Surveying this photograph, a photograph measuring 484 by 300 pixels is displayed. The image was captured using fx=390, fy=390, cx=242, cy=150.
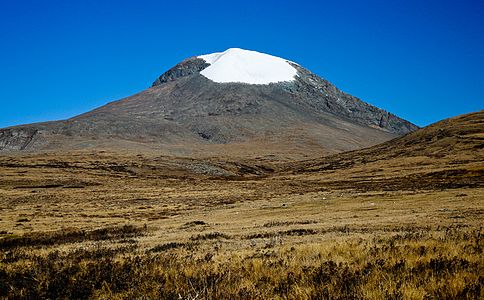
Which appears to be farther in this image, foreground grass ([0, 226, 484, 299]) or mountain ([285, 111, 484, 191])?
mountain ([285, 111, 484, 191])

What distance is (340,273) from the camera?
28.1 feet

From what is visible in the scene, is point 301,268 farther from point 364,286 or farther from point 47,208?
point 47,208

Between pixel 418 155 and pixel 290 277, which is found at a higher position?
pixel 418 155

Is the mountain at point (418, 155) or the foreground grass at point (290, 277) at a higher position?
the mountain at point (418, 155)

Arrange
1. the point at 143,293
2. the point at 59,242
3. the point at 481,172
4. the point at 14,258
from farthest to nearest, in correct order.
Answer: the point at 481,172
the point at 59,242
the point at 14,258
the point at 143,293

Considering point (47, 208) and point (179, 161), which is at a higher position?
point (179, 161)

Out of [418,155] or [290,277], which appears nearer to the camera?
[290,277]

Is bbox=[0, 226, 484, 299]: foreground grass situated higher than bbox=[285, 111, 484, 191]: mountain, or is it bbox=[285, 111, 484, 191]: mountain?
bbox=[285, 111, 484, 191]: mountain

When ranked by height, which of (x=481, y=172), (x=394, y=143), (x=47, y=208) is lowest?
(x=47, y=208)

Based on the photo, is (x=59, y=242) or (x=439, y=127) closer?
(x=59, y=242)

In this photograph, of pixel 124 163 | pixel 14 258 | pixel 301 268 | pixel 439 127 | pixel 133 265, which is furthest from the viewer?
pixel 439 127

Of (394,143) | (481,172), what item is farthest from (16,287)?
(394,143)

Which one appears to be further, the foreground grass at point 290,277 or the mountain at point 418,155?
the mountain at point 418,155

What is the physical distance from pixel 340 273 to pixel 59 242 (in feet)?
62.5
